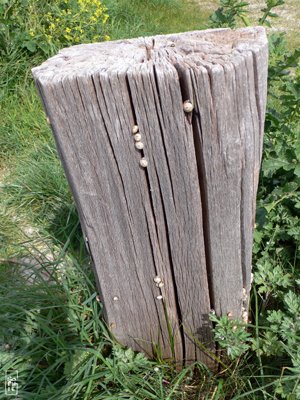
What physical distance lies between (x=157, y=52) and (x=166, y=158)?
339mm

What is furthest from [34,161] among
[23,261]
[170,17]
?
[170,17]

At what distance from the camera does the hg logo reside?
194 cm

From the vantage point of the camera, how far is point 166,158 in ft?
4.71

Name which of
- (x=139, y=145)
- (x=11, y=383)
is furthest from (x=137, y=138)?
(x=11, y=383)

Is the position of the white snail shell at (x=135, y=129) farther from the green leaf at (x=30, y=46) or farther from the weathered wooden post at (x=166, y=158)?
the green leaf at (x=30, y=46)

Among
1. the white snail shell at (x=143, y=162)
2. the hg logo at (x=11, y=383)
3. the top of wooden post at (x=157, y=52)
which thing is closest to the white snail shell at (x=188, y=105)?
the top of wooden post at (x=157, y=52)

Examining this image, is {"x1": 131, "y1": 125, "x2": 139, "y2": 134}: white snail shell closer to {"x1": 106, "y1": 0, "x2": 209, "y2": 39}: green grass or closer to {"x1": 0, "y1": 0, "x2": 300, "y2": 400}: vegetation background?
{"x1": 0, "y1": 0, "x2": 300, "y2": 400}: vegetation background

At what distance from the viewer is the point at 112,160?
1452 millimetres

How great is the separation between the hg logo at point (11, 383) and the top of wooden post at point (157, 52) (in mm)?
1359

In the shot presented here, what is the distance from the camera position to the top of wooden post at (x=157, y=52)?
4.29 feet

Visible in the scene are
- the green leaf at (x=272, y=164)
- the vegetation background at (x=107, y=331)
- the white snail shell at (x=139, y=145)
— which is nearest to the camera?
the white snail shell at (x=139, y=145)

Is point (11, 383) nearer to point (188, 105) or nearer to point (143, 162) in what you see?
point (143, 162)

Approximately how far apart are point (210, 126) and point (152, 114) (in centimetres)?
18

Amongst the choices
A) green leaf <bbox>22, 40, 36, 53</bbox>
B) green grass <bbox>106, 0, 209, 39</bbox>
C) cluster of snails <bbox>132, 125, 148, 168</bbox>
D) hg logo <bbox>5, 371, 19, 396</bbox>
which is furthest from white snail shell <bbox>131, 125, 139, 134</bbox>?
green grass <bbox>106, 0, 209, 39</bbox>
